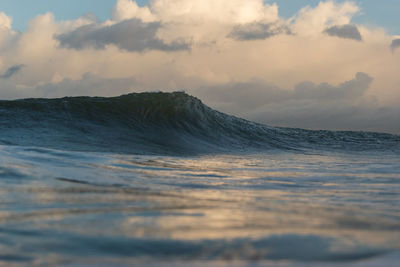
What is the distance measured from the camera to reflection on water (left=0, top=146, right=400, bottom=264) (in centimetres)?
138

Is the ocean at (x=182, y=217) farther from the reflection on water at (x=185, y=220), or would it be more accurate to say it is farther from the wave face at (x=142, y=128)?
the wave face at (x=142, y=128)

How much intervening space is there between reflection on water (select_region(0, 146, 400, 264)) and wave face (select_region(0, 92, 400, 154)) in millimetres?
6069

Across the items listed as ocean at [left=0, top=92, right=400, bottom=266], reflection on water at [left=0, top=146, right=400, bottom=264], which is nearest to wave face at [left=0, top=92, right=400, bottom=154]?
ocean at [left=0, top=92, right=400, bottom=266]

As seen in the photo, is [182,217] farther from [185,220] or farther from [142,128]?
[142,128]

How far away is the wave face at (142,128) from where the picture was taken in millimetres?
10406

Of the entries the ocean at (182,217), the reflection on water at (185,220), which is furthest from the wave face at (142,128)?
the reflection on water at (185,220)

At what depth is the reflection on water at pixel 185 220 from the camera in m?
1.38

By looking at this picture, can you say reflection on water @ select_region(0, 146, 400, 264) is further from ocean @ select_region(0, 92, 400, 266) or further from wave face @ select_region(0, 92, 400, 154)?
wave face @ select_region(0, 92, 400, 154)

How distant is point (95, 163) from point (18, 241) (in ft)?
11.3

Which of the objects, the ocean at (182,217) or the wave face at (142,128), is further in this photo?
the wave face at (142,128)

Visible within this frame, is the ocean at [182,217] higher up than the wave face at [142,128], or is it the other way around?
the wave face at [142,128]

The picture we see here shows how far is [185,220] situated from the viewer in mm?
1932

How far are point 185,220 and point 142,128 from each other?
1125 centimetres

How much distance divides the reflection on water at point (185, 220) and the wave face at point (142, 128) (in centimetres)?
607
